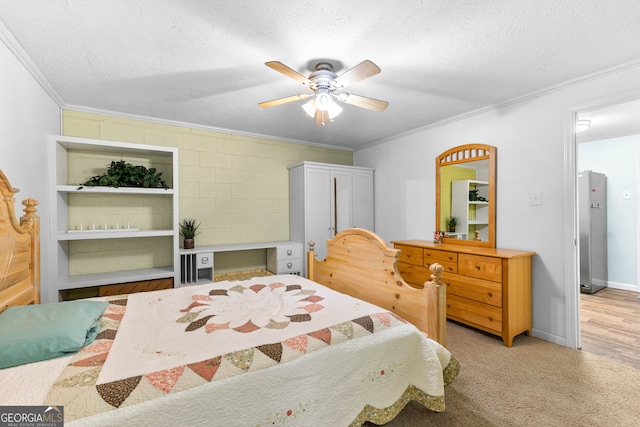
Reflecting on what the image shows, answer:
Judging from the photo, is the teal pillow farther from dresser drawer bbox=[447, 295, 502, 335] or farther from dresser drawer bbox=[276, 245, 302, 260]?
dresser drawer bbox=[447, 295, 502, 335]

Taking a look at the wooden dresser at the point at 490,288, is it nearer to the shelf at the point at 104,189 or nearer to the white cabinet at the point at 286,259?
the white cabinet at the point at 286,259

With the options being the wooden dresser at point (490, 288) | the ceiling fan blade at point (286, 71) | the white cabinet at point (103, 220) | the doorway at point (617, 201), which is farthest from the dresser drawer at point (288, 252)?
the doorway at point (617, 201)

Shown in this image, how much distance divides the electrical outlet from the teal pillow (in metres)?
3.46

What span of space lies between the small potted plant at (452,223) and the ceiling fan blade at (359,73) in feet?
7.23

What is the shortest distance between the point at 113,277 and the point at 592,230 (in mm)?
6097

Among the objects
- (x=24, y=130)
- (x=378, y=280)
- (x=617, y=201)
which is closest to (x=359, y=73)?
(x=378, y=280)

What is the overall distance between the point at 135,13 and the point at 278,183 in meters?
2.71

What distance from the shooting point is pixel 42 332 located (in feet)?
3.86

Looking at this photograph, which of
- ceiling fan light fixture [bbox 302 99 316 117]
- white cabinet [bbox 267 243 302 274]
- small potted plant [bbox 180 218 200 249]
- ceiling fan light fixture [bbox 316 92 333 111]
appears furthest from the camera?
white cabinet [bbox 267 243 302 274]

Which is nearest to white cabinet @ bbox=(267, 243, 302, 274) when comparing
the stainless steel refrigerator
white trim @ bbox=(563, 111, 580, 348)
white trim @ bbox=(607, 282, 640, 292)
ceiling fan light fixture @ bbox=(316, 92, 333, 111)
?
ceiling fan light fixture @ bbox=(316, 92, 333, 111)

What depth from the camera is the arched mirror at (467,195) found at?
3117mm

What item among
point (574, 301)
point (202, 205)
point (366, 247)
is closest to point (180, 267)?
point (202, 205)

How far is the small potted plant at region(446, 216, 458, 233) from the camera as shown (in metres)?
3.44

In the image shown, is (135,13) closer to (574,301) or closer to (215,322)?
(215,322)
